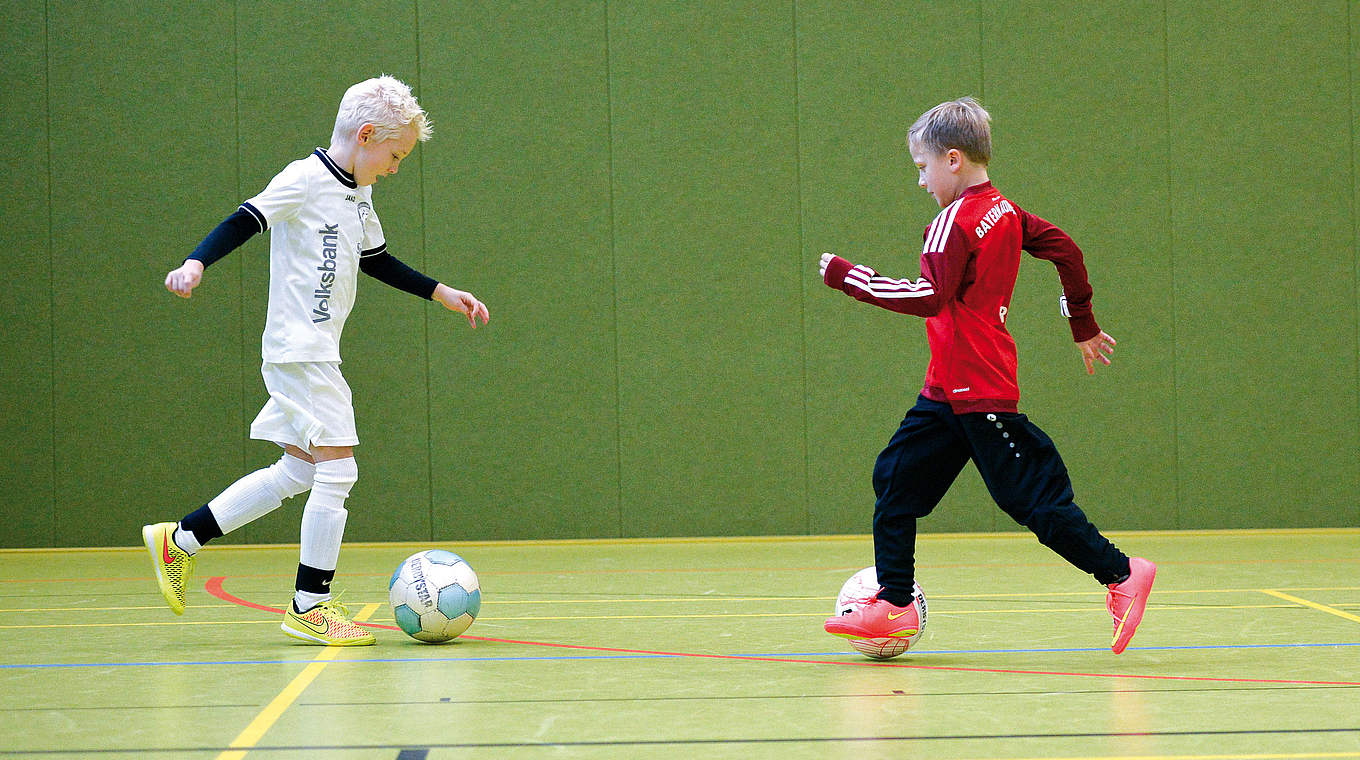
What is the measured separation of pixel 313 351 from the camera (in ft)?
12.2

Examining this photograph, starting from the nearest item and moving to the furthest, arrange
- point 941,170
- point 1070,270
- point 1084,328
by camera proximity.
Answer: point 941,170 → point 1070,270 → point 1084,328

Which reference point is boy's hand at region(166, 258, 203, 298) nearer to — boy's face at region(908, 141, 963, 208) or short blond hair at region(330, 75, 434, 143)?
short blond hair at region(330, 75, 434, 143)

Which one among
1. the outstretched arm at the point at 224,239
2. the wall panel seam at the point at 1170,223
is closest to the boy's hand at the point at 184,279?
the outstretched arm at the point at 224,239

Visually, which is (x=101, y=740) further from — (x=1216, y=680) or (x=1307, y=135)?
(x=1307, y=135)

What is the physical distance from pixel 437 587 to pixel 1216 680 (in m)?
2.16

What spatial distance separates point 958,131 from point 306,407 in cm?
208

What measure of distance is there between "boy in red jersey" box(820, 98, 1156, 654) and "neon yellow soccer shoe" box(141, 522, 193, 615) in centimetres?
204

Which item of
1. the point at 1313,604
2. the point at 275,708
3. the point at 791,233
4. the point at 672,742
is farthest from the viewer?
the point at 791,233

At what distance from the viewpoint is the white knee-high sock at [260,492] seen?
383 centimetres

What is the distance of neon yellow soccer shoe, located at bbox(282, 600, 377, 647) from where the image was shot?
12.1ft

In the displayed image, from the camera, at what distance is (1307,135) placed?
6.91 metres

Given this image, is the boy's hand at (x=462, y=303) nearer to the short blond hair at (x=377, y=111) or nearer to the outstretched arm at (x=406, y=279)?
the outstretched arm at (x=406, y=279)

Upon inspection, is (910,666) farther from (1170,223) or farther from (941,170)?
(1170,223)

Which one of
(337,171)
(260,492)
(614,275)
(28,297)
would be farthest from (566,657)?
(28,297)
